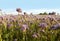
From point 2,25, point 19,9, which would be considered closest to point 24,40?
point 2,25

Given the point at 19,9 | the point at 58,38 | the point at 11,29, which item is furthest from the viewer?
the point at 19,9

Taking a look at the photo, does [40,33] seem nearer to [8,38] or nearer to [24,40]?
[24,40]

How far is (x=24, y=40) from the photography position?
566 centimetres

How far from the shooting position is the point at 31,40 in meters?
5.63

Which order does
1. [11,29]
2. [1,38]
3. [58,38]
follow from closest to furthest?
1. [58,38]
2. [1,38]
3. [11,29]

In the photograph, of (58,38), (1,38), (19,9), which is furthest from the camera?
(19,9)

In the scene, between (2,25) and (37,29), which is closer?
(37,29)

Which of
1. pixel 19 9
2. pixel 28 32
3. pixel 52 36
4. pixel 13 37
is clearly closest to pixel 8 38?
pixel 13 37

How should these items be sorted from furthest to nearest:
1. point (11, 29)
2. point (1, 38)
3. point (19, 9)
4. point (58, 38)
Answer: point (19, 9) < point (11, 29) < point (1, 38) < point (58, 38)

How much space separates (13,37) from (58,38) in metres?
1.07

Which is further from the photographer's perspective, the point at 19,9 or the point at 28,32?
the point at 19,9

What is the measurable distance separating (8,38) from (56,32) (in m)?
1.08

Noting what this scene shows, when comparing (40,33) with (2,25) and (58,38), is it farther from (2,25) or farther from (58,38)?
(2,25)

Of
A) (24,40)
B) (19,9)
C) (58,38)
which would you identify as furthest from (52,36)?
(19,9)
